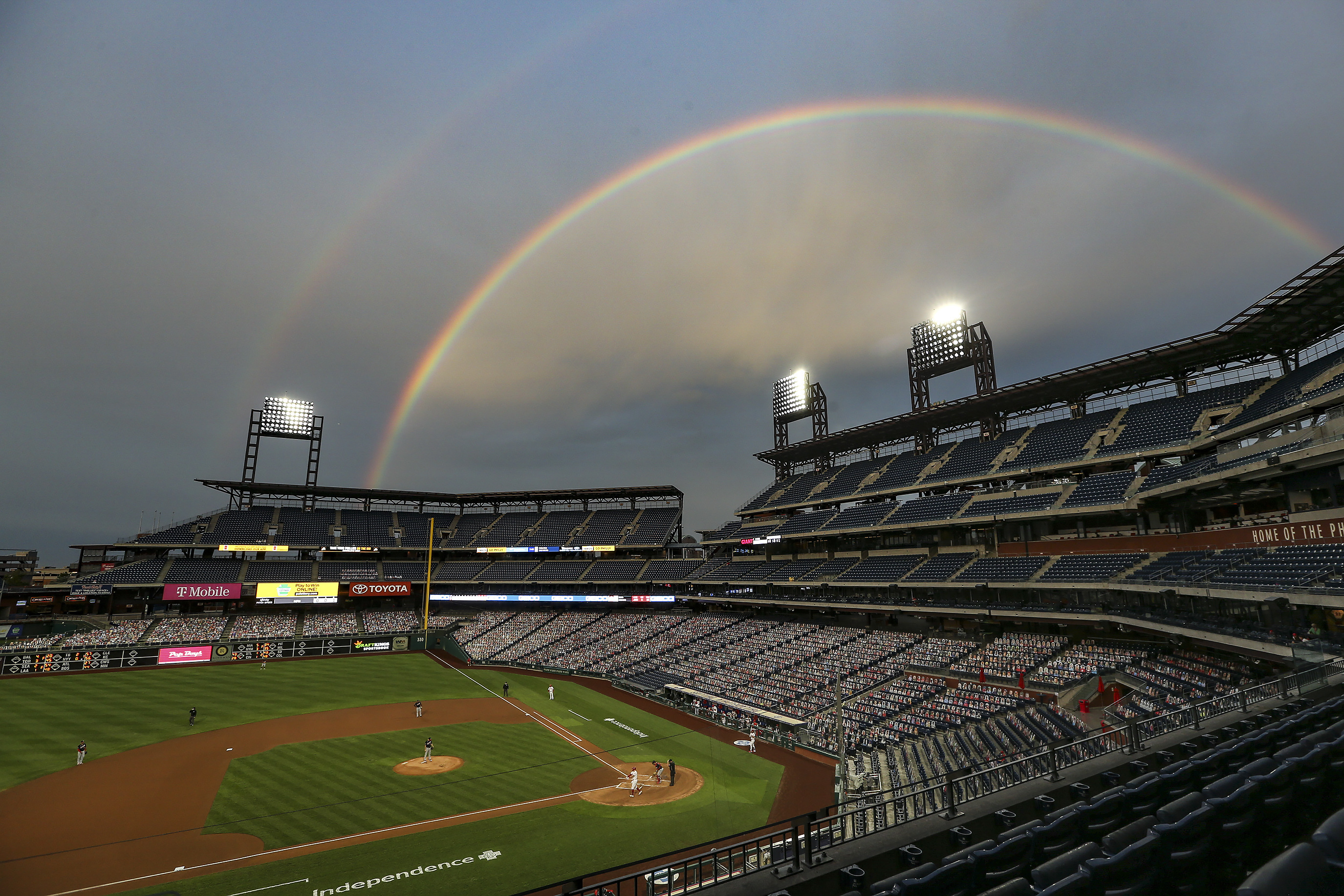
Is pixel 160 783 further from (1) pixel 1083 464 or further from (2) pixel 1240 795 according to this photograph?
(1) pixel 1083 464

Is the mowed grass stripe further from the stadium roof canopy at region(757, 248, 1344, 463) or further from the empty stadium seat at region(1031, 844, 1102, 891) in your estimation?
the stadium roof canopy at region(757, 248, 1344, 463)

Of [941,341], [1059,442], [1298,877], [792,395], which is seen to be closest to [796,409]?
[792,395]

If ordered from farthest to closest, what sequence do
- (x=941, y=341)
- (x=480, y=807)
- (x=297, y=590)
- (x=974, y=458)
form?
(x=297, y=590)
(x=941, y=341)
(x=974, y=458)
(x=480, y=807)

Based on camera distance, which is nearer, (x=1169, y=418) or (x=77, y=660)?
(x=1169, y=418)

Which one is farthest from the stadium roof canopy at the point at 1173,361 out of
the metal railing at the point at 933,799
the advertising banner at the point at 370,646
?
the advertising banner at the point at 370,646

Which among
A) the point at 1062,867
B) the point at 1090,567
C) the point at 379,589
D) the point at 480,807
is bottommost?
the point at 480,807

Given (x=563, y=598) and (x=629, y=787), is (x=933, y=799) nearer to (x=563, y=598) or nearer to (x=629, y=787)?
(x=629, y=787)

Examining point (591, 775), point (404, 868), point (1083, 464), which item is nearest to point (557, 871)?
point (404, 868)

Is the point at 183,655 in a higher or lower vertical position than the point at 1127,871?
lower
